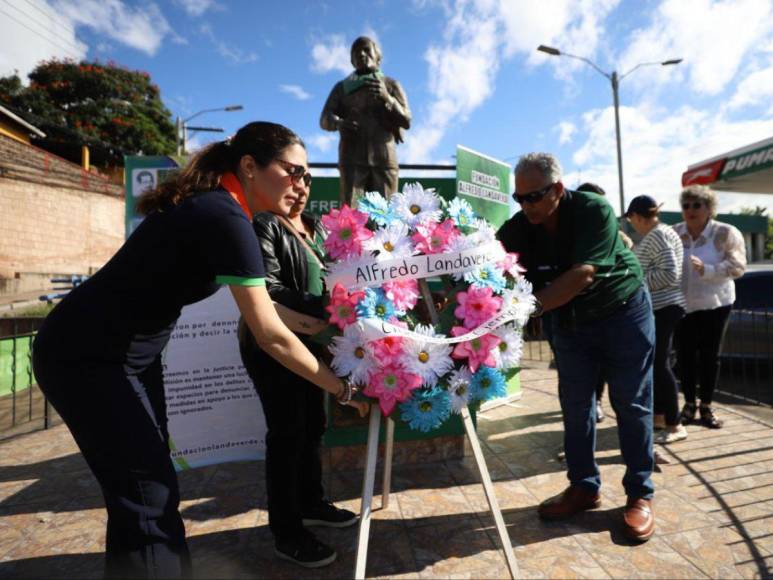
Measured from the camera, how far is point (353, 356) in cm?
188

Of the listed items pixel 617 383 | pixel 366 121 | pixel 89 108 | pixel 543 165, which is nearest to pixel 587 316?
pixel 617 383

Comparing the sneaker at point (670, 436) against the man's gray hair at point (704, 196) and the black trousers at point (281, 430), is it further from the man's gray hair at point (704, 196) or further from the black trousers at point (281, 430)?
the black trousers at point (281, 430)

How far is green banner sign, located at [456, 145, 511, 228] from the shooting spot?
4.71m

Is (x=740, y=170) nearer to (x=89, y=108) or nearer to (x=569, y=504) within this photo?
(x=569, y=504)

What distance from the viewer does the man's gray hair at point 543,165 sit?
241cm

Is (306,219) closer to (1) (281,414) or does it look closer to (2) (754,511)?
(1) (281,414)

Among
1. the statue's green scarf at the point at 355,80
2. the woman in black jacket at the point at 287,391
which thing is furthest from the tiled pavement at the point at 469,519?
the statue's green scarf at the point at 355,80

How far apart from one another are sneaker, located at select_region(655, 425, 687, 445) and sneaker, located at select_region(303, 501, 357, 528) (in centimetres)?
265

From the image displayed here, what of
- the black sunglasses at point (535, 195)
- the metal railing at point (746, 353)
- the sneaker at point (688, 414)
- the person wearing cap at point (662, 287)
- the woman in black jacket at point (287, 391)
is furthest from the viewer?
the metal railing at point (746, 353)

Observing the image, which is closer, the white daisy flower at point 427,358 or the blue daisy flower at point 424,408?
the white daisy flower at point 427,358

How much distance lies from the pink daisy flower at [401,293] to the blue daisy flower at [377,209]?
275 mm

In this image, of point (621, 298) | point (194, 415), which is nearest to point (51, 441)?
point (194, 415)

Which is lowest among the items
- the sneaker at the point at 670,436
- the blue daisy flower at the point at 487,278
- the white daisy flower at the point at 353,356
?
the sneaker at the point at 670,436

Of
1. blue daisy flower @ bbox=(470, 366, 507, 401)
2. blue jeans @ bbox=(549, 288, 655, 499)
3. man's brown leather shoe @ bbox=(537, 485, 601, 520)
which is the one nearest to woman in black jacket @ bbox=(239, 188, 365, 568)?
blue daisy flower @ bbox=(470, 366, 507, 401)
